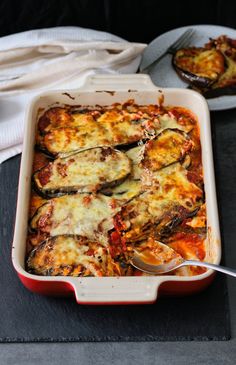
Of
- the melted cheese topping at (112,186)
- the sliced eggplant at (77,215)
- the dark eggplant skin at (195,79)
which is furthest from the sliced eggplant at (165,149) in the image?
the dark eggplant skin at (195,79)

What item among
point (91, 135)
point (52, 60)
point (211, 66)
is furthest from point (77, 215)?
point (211, 66)

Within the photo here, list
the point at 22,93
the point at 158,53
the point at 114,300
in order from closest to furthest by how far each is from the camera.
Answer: the point at 114,300 < the point at 22,93 < the point at 158,53

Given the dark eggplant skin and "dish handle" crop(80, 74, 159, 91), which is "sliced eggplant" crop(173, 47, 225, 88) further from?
"dish handle" crop(80, 74, 159, 91)

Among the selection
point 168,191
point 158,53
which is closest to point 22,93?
point 158,53

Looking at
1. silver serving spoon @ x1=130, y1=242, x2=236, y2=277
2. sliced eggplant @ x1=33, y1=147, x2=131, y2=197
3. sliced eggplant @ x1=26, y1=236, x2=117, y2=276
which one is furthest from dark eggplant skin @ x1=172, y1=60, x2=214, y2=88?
sliced eggplant @ x1=26, y1=236, x2=117, y2=276

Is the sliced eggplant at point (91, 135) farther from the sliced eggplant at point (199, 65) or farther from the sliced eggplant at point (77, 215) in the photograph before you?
the sliced eggplant at point (199, 65)

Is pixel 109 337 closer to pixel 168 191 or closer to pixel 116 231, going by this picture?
pixel 116 231
